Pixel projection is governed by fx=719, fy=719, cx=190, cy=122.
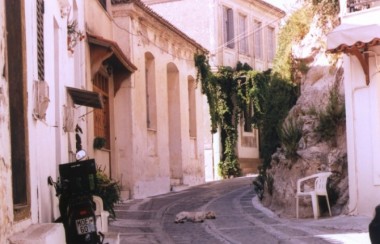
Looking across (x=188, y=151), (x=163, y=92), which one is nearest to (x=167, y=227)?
(x=163, y=92)

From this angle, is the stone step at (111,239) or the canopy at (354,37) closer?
the stone step at (111,239)

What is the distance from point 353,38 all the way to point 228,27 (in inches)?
852

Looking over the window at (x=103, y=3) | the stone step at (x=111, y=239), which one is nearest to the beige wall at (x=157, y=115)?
the window at (x=103, y=3)

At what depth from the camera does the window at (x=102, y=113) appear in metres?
18.6

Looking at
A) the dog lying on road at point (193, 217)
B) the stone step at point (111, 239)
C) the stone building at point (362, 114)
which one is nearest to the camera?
the stone step at point (111, 239)

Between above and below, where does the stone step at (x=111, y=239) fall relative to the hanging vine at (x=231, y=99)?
below

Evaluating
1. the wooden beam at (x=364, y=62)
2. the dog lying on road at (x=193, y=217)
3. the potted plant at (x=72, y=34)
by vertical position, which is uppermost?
the potted plant at (x=72, y=34)

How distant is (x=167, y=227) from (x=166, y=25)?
1121 centimetres

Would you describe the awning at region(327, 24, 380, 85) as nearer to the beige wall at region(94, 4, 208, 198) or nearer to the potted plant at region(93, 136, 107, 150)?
the potted plant at region(93, 136, 107, 150)

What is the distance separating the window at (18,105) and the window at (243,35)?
2827 cm

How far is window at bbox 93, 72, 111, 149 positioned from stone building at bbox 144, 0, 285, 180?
1128 cm

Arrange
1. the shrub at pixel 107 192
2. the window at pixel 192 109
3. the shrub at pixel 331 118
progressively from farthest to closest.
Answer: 1. the window at pixel 192 109
2. the shrub at pixel 331 118
3. the shrub at pixel 107 192

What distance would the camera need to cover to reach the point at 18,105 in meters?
7.66

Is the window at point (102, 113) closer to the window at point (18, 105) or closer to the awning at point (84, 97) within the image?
the awning at point (84, 97)
